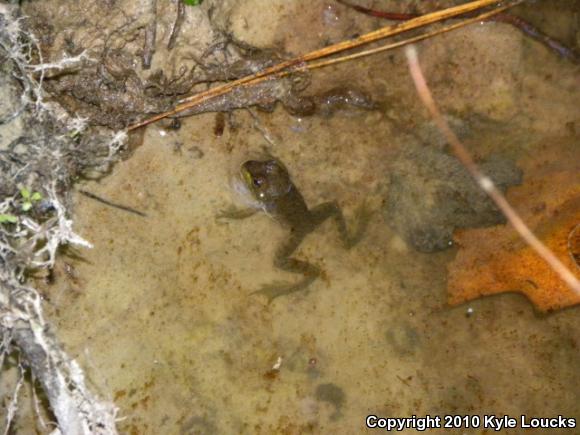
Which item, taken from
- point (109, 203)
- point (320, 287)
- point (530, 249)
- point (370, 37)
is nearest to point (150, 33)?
point (109, 203)

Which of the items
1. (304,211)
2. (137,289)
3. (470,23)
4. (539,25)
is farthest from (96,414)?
(539,25)

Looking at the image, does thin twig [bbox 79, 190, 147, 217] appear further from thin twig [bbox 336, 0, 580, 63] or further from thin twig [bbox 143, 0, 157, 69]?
thin twig [bbox 336, 0, 580, 63]

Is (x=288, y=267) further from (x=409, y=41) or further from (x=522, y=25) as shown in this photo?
(x=522, y=25)

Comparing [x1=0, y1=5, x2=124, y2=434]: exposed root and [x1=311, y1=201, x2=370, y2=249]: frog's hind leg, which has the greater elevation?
[x1=0, y1=5, x2=124, y2=434]: exposed root

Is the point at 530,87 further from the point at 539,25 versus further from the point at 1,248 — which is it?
the point at 1,248

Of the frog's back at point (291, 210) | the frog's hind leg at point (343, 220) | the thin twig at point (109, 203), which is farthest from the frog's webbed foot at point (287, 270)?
the thin twig at point (109, 203)

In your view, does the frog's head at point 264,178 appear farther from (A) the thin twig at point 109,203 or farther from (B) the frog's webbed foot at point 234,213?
(A) the thin twig at point 109,203

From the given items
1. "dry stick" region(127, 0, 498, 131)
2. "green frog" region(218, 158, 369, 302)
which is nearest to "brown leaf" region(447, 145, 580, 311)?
"green frog" region(218, 158, 369, 302)
